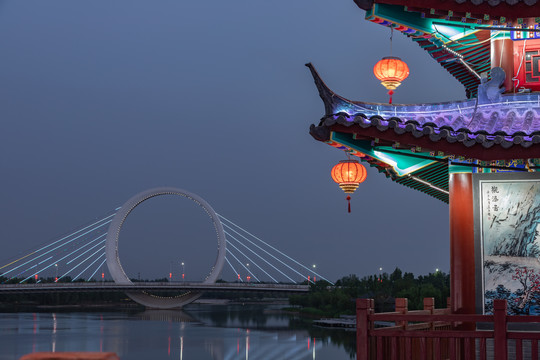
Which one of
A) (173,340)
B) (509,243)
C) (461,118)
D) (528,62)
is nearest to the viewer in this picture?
(509,243)

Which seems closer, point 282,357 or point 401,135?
point 401,135

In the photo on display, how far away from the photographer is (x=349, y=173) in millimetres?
9461

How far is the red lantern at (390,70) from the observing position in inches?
387

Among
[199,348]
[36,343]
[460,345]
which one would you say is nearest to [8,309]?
[36,343]

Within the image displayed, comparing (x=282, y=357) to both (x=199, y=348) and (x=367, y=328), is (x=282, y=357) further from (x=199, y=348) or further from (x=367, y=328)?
(x=367, y=328)

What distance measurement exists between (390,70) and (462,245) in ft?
12.1

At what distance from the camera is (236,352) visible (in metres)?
30.5

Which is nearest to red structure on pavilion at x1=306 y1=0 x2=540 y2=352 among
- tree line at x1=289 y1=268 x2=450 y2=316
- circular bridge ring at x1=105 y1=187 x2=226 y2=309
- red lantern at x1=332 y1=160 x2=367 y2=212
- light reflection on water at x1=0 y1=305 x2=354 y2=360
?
red lantern at x1=332 y1=160 x2=367 y2=212

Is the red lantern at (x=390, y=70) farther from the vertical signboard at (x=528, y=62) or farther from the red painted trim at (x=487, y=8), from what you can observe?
the red painted trim at (x=487, y=8)

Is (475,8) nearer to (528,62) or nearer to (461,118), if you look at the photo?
(461,118)

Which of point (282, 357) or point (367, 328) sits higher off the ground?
point (367, 328)

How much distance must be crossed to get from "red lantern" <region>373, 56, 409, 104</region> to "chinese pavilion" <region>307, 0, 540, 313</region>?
1786mm

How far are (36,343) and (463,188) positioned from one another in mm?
29438

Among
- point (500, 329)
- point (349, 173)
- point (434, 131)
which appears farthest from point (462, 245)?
point (349, 173)
